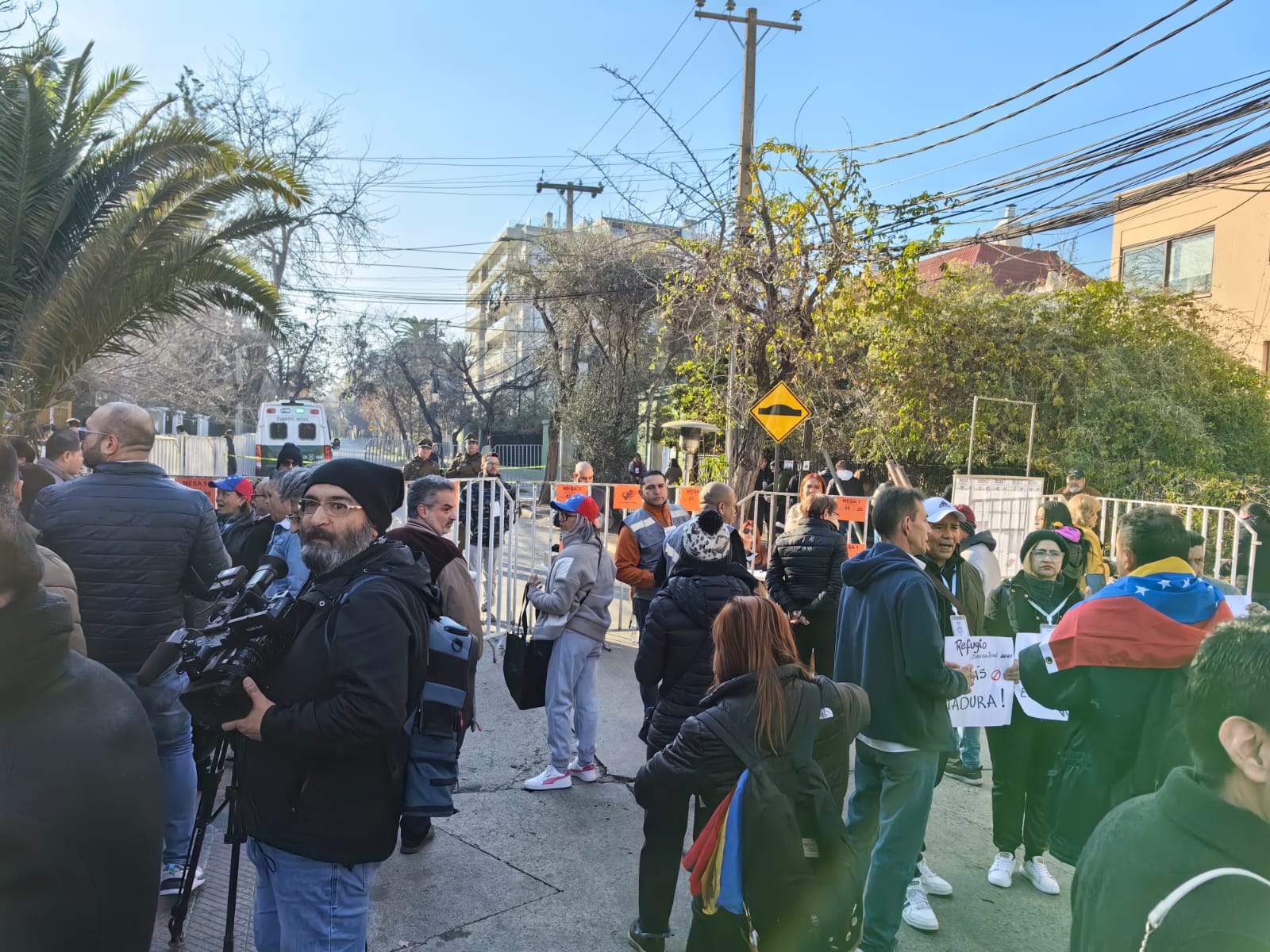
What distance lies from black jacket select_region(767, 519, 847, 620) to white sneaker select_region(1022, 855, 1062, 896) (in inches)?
67.6

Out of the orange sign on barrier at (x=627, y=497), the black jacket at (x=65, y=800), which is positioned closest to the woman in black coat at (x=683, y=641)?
the black jacket at (x=65, y=800)

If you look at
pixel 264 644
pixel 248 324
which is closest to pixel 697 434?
pixel 264 644

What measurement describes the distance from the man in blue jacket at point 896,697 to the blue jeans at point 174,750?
9.83 feet

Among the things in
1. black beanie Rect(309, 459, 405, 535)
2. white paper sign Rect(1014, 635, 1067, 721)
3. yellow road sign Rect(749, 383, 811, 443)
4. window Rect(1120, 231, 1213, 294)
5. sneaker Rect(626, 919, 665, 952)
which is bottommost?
sneaker Rect(626, 919, 665, 952)

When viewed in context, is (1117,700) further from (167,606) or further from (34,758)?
(167,606)

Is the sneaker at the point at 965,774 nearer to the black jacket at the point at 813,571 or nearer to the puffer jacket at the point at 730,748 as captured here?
the black jacket at the point at 813,571

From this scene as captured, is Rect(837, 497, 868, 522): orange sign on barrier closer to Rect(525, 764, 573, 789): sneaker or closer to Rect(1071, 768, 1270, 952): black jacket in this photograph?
Rect(525, 764, 573, 789): sneaker

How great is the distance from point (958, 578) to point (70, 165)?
8761 millimetres

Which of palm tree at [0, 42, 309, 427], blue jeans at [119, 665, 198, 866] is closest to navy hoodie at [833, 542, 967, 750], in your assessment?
blue jeans at [119, 665, 198, 866]

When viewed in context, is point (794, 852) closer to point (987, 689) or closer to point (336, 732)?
point (336, 732)

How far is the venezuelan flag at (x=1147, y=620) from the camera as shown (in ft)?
9.71

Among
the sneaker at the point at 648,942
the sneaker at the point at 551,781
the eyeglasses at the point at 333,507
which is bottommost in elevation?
the sneaker at the point at 551,781

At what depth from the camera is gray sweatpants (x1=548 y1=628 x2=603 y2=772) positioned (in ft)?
17.7

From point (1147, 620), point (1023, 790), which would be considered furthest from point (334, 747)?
point (1023, 790)
